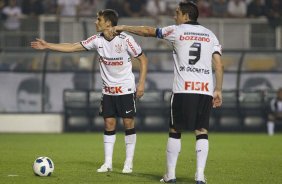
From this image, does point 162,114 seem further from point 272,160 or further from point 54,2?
point 272,160

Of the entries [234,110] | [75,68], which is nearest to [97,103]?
[75,68]

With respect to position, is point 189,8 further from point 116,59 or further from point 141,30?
point 116,59

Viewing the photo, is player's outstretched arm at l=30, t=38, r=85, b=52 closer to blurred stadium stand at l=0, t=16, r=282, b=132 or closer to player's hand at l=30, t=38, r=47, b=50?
player's hand at l=30, t=38, r=47, b=50

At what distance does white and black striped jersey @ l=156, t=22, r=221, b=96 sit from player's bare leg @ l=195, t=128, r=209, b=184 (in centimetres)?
55

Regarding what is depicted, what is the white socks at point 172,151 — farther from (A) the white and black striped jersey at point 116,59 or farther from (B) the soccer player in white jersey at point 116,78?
(A) the white and black striped jersey at point 116,59

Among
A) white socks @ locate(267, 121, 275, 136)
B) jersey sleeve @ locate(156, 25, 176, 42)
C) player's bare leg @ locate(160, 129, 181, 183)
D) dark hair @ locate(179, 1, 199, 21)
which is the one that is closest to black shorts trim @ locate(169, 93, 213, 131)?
player's bare leg @ locate(160, 129, 181, 183)

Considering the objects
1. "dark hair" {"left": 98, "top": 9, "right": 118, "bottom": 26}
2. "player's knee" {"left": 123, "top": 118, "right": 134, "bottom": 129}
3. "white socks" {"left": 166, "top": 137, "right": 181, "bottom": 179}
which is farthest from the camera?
"player's knee" {"left": 123, "top": 118, "right": 134, "bottom": 129}

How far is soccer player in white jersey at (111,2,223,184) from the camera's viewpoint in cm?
1259

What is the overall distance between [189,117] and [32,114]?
18.2 meters

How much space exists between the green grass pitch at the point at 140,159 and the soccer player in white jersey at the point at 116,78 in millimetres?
493

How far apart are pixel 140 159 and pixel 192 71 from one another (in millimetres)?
5401

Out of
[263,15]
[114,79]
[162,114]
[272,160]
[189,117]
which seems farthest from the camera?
[263,15]

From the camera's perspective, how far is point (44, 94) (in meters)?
30.5

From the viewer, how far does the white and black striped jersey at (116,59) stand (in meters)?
14.9
